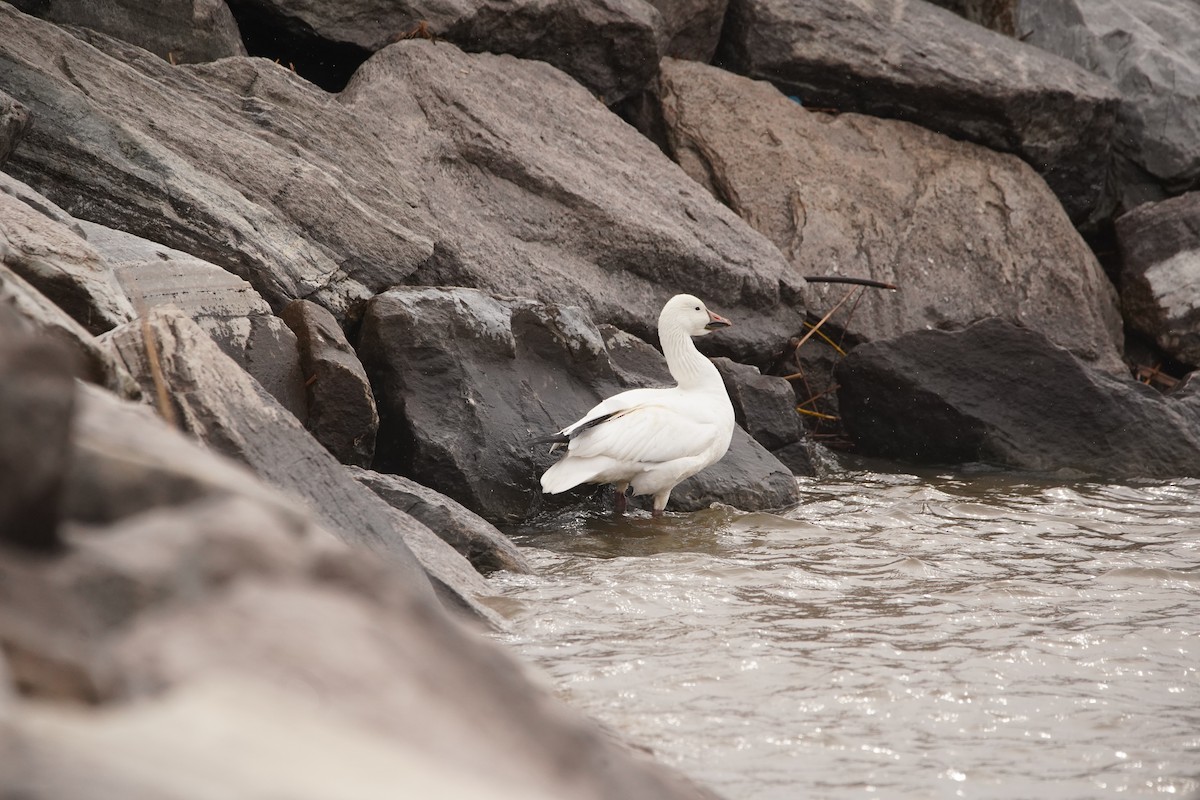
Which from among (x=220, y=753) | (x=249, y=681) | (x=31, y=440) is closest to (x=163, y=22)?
(x=31, y=440)

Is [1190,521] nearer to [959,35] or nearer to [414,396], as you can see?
[414,396]

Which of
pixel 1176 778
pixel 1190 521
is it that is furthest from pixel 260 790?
pixel 1190 521

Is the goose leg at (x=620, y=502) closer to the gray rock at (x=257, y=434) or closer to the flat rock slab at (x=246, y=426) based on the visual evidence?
the gray rock at (x=257, y=434)

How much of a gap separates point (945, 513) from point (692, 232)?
2784 millimetres

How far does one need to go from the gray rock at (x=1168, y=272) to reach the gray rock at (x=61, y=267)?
9.01 metres

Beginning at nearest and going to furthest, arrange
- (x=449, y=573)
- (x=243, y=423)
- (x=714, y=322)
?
(x=243, y=423) → (x=449, y=573) → (x=714, y=322)

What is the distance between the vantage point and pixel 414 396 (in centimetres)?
643

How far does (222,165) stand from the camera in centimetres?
678

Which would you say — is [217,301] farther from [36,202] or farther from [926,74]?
[926,74]

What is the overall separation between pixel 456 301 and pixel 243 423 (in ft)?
9.36

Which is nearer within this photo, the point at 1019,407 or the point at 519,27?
the point at 1019,407

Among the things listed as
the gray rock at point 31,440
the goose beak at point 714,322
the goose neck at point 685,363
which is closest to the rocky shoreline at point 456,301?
the gray rock at point 31,440

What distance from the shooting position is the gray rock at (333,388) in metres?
5.89

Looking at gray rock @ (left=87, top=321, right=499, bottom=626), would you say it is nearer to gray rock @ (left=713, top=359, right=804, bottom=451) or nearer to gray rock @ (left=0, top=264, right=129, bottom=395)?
gray rock @ (left=0, top=264, right=129, bottom=395)
